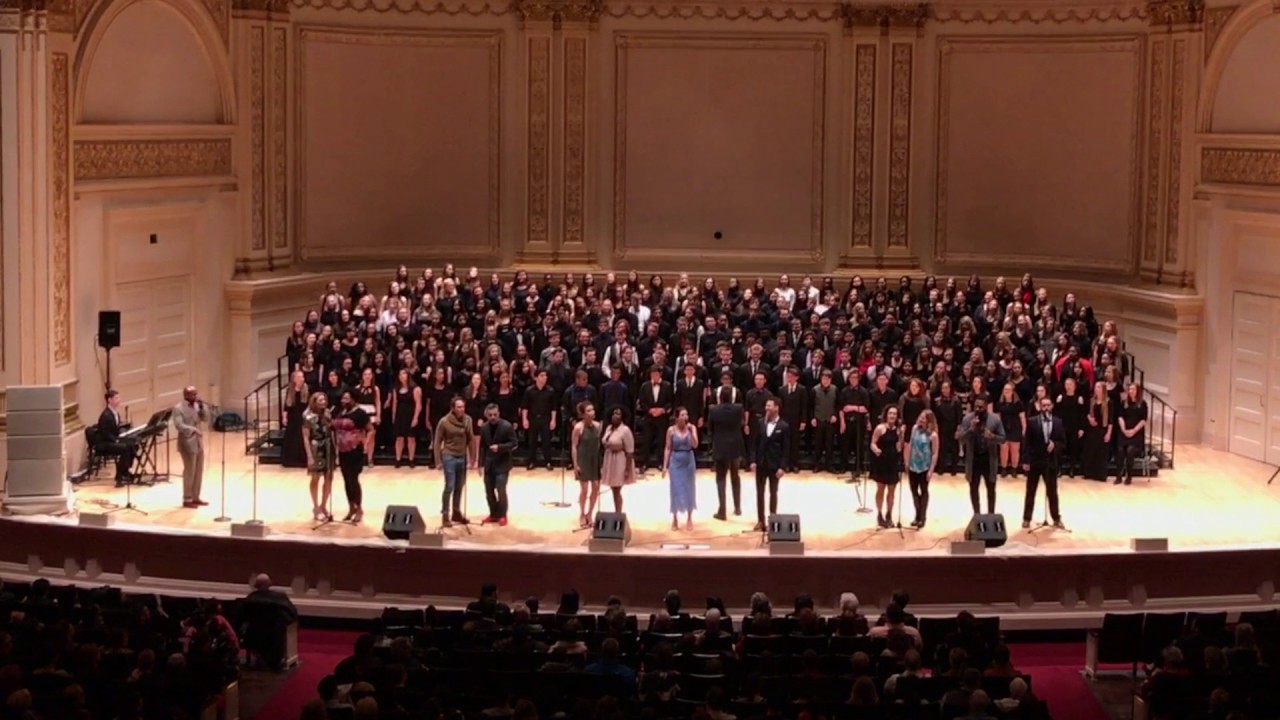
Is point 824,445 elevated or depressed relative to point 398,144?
depressed

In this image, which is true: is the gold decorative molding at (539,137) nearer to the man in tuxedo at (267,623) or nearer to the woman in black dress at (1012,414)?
the woman in black dress at (1012,414)

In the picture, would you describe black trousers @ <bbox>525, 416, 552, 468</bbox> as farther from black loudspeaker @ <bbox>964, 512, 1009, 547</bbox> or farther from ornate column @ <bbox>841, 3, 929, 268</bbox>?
ornate column @ <bbox>841, 3, 929, 268</bbox>

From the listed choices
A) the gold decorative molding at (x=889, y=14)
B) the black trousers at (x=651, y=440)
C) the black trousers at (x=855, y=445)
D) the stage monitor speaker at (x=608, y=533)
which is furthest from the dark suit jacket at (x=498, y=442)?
the gold decorative molding at (x=889, y=14)

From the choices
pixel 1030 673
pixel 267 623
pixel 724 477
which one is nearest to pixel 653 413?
pixel 724 477

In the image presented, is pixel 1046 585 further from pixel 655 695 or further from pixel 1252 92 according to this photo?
pixel 1252 92

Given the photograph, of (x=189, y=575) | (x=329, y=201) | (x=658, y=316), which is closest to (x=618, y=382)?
(x=658, y=316)

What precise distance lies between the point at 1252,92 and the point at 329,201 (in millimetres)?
14508

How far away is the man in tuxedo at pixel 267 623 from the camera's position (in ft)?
55.5

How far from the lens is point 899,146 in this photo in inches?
1209

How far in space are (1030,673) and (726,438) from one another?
205 inches

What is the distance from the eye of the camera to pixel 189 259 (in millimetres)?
27906

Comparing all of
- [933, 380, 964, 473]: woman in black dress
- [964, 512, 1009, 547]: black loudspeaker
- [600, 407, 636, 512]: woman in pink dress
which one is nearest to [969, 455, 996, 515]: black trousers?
[933, 380, 964, 473]: woman in black dress

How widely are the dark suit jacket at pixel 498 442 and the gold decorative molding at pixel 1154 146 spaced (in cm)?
1214

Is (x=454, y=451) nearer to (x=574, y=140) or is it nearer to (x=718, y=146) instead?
(x=574, y=140)
